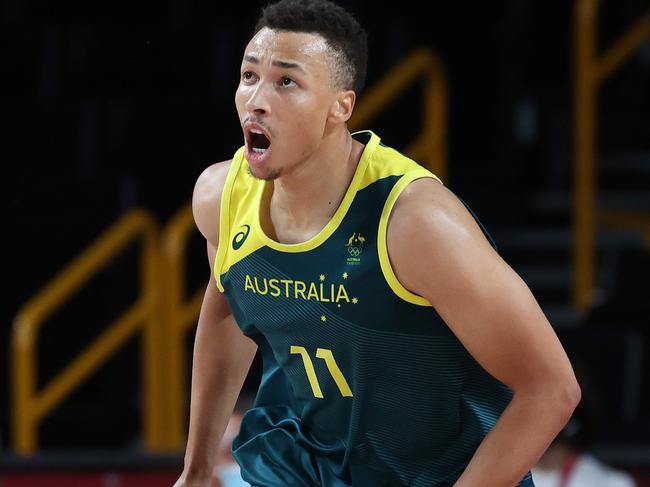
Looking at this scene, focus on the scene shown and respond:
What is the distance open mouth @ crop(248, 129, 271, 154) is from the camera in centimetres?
264

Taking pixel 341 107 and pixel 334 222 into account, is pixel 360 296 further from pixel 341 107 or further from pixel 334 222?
pixel 341 107

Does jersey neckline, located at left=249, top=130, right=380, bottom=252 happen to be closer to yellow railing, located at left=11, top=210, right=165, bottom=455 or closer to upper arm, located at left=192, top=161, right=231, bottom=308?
upper arm, located at left=192, top=161, right=231, bottom=308

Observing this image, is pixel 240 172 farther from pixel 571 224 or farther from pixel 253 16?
pixel 253 16

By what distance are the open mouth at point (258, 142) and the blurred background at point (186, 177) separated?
2686 mm

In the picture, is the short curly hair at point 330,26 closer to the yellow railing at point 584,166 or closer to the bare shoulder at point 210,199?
the bare shoulder at point 210,199

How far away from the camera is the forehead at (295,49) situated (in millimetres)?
2629

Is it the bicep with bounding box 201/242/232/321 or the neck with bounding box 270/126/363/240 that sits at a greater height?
the neck with bounding box 270/126/363/240

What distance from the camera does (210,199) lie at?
299 centimetres

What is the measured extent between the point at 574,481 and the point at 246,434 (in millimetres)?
2078

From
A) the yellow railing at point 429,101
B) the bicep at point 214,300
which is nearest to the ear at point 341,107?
the bicep at point 214,300

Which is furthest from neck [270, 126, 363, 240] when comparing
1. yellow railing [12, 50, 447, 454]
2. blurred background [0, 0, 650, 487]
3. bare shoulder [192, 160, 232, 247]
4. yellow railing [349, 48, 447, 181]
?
yellow railing [349, 48, 447, 181]

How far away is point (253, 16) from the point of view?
8.37m

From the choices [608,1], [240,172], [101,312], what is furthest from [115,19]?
[240,172]

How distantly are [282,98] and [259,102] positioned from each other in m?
0.05
